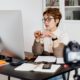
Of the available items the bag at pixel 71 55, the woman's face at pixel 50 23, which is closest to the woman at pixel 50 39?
the woman's face at pixel 50 23

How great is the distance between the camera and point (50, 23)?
2.35m

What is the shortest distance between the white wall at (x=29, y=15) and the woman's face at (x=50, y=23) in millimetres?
2046

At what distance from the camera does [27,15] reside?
4.50m

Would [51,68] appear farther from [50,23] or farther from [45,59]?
[50,23]

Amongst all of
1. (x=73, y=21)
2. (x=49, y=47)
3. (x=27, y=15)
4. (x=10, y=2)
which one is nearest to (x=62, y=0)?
(x=73, y=21)

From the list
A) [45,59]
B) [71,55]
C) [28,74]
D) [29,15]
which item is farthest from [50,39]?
[29,15]

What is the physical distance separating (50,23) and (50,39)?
18cm

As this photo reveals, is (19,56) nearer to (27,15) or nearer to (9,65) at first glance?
(9,65)

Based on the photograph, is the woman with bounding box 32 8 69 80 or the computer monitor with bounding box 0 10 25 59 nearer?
the computer monitor with bounding box 0 10 25 59

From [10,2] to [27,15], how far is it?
16.6 inches

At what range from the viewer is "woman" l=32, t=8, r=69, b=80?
2.32m

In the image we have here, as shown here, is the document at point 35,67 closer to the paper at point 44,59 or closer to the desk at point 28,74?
the desk at point 28,74

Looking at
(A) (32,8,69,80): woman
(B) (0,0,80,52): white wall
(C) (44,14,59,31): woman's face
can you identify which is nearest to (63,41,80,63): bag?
(A) (32,8,69,80): woman

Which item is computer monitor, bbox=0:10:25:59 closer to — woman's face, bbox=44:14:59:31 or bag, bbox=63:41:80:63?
bag, bbox=63:41:80:63
